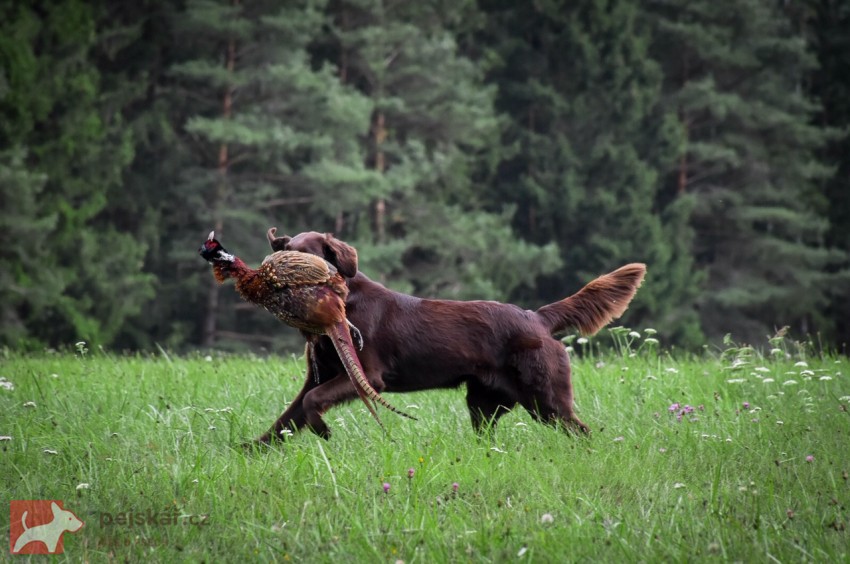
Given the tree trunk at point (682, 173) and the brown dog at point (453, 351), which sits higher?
the brown dog at point (453, 351)

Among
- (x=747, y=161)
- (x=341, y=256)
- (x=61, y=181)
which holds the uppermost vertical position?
(x=341, y=256)

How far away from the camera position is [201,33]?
2395 cm

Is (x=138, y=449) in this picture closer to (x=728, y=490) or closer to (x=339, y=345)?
(x=339, y=345)

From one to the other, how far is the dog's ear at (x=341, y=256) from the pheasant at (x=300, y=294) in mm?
405

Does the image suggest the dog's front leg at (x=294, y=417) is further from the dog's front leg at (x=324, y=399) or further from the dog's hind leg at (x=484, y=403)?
the dog's hind leg at (x=484, y=403)

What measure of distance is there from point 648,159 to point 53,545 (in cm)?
2566

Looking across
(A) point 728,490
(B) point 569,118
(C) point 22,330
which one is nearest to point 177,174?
(C) point 22,330

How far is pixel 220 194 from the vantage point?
926 inches

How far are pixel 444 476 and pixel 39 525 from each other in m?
1.57

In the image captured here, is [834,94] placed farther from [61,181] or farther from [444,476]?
[444,476]

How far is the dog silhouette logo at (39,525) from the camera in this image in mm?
3850

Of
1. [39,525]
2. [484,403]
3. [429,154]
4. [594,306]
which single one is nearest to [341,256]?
[484,403]

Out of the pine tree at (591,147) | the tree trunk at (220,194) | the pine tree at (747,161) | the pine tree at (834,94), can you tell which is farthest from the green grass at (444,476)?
the pine tree at (834,94)

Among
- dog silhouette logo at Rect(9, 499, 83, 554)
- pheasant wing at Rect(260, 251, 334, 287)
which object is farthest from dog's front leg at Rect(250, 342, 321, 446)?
dog silhouette logo at Rect(9, 499, 83, 554)
